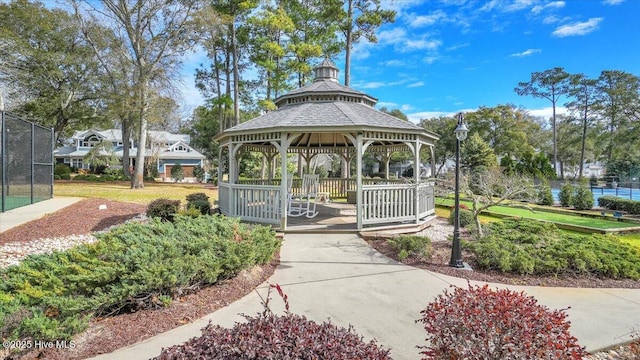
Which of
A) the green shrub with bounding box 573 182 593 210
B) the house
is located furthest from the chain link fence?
the house

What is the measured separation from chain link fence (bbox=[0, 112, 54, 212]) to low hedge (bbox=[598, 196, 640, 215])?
2291 centimetres

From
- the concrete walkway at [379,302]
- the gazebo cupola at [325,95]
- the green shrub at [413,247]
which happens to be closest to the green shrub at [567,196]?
the gazebo cupola at [325,95]

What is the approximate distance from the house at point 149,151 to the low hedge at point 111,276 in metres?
34.0

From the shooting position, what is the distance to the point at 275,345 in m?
1.83

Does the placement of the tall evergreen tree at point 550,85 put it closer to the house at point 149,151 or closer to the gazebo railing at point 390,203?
the gazebo railing at point 390,203

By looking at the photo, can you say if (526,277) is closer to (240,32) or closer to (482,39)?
(482,39)

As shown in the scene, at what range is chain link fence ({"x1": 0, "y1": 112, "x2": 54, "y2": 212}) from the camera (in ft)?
32.0

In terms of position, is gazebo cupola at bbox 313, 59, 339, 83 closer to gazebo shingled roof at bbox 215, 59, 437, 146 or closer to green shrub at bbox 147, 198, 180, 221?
gazebo shingled roof at bbox 215, 59, 437, 146

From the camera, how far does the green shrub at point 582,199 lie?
14.6 meters

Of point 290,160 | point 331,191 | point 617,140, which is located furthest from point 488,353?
point 617,140

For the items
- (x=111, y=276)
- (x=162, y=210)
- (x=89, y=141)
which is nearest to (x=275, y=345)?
(x=111, y=276)

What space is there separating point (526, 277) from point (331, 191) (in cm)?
A: 1068

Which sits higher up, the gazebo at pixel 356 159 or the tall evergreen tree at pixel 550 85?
the tall evergreen tree at pixel 550 85

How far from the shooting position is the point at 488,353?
1858mm
